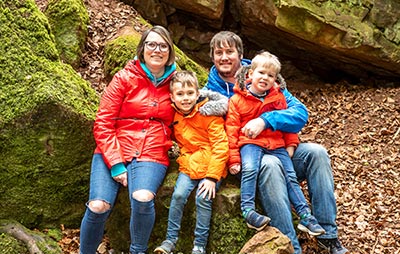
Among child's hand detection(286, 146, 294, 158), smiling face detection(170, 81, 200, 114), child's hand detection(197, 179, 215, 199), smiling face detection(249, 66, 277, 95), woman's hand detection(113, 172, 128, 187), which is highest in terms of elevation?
smiling face detection(249, 66, 277, 95)

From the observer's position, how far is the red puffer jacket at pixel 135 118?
4.56 meters

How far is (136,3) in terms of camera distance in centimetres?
953

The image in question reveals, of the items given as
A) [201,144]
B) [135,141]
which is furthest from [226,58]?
[135,141]

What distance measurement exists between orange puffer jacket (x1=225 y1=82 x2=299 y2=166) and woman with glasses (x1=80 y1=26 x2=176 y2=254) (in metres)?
0.65

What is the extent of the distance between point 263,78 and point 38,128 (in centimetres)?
236

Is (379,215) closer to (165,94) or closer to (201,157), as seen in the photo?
(201,157)

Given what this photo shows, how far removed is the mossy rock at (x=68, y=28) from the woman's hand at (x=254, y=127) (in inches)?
126

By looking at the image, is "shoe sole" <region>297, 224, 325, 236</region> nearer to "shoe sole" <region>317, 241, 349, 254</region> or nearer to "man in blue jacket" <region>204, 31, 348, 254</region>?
"man in blue jacket" <region>204, 31, 348, 254</region>

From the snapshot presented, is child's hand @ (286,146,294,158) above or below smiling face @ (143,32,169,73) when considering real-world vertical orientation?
below

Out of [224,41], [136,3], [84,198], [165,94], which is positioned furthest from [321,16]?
[84,198]

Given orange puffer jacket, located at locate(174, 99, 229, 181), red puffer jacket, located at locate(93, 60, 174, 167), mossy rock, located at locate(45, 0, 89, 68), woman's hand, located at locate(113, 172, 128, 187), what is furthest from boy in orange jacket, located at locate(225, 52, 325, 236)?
mossy rock, located at locate(45, 0, 89, 68)

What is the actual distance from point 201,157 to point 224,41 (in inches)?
54.1

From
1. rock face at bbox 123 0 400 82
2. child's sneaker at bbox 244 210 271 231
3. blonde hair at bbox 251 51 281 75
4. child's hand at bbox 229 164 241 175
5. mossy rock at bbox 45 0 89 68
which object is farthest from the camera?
rock face at bbox 123 0 400 82

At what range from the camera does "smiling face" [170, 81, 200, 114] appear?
15.1 ft
